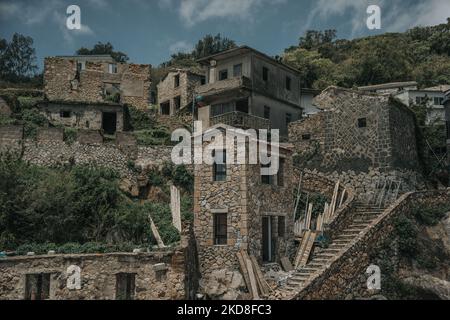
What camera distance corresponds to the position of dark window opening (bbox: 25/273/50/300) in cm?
1889

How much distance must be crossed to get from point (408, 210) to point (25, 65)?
55141mm

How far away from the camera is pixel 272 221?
69.4ft

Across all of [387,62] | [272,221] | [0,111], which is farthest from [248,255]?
[387,62]

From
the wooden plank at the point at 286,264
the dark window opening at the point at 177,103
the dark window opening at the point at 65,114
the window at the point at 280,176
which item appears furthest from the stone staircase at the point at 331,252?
the dark window opening at the point at 177,103

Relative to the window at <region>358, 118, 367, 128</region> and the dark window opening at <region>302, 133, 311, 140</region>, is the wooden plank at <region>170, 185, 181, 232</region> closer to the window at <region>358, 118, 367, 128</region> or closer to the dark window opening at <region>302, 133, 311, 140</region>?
the dark window opening at <region>302, 133, 311, 140</region>

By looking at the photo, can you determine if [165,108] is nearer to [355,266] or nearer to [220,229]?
[220,229]

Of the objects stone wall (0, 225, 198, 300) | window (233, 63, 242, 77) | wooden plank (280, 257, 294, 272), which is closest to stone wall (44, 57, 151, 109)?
window (233, 63, 242, 77)

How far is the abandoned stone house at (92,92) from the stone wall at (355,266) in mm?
22005

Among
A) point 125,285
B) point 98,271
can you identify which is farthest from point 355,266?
point 98,271

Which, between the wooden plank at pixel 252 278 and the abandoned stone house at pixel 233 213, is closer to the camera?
the wooden plank at pixel 252 278

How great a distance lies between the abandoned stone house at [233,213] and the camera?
19.6 m

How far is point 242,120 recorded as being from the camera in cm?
3125

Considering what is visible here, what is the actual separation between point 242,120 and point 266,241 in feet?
39.5

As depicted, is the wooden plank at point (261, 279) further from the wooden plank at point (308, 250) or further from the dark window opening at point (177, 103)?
the dark window opening at point (177, 103)
